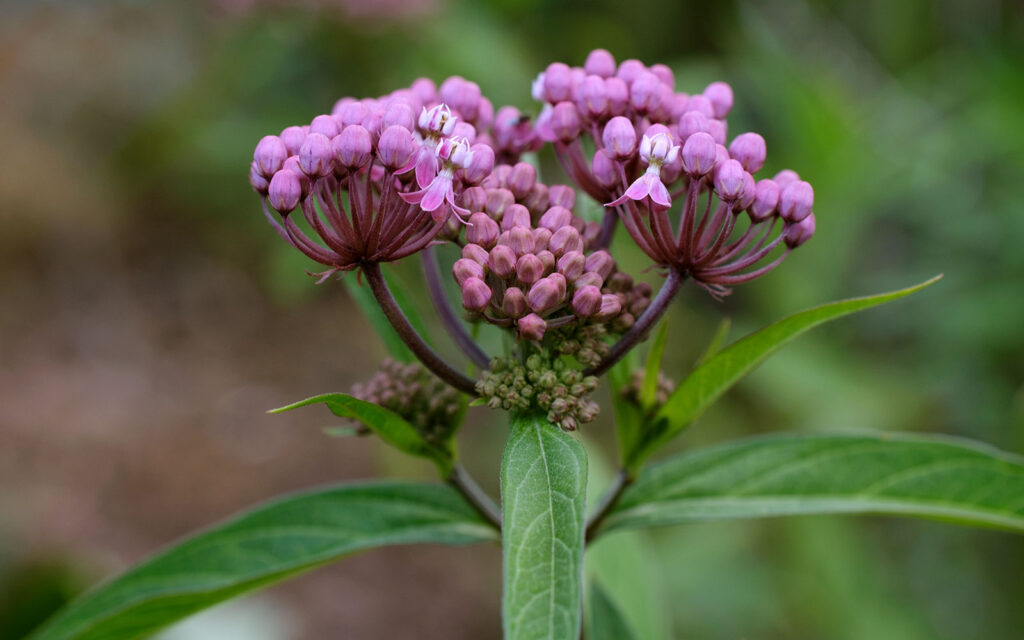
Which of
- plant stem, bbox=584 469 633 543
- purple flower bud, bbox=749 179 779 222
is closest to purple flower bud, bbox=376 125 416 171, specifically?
purple flower bud, bbox=749 179 779 222

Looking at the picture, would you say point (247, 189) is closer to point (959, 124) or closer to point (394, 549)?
point (394, 549)

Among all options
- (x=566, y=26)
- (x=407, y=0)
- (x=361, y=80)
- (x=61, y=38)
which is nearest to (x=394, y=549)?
(x=361, y=80)

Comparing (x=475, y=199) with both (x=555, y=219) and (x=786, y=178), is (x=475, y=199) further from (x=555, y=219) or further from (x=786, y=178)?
(x=786, y=178)

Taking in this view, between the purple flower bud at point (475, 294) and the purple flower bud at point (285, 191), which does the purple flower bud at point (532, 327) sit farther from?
the purple flower bud at point (285, 191)

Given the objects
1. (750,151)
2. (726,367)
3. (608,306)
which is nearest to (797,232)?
(750,151)

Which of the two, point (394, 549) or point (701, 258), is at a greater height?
point (394, 549)

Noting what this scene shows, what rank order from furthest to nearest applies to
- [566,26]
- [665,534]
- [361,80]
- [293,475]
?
[566,26]
[293,475]
[361,80]
[665,534]

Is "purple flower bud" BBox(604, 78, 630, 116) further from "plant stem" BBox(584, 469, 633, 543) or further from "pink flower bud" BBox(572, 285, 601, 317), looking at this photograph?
"plant stem" BBox(584, 469, 633, 543)
